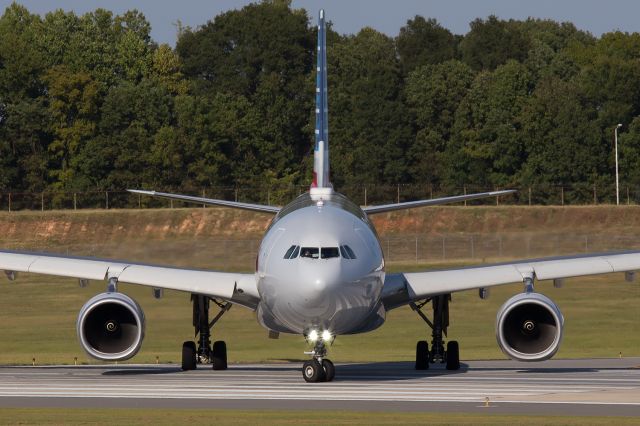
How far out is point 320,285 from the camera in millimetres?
29844

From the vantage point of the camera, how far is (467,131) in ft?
400

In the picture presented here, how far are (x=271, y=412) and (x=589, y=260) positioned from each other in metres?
11.8

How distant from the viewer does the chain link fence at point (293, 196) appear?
10662 cm

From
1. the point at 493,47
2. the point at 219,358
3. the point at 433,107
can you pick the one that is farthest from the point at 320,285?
the point at 493,47

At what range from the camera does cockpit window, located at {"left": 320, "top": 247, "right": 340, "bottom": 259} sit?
30.2m

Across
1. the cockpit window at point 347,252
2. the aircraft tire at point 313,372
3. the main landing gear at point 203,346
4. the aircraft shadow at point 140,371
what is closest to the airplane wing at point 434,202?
the main landing gear at point 203,346

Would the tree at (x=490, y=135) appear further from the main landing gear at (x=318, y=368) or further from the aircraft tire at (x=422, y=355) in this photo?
the main landing gear at (x=318, y=368)

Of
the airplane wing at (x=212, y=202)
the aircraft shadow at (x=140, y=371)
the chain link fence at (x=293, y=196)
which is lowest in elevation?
the aircraft shadow at (x=140, y=371)

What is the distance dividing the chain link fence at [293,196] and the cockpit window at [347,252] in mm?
74077

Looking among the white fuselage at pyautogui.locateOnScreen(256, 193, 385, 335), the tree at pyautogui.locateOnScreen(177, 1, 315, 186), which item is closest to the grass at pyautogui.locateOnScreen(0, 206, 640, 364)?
the white fuselage at pyautogui.locateOnScreen(256, 193, 385, 335)

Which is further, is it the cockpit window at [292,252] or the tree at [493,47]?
the tree at [493,47]

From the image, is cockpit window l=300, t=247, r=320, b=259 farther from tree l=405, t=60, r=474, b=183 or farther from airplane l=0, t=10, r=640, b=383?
tree l=405, t=60, r=474, b=183

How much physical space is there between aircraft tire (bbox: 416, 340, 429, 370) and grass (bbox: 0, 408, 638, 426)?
37.2ft

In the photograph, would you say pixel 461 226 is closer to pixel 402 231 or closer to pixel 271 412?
pixel 402 231
